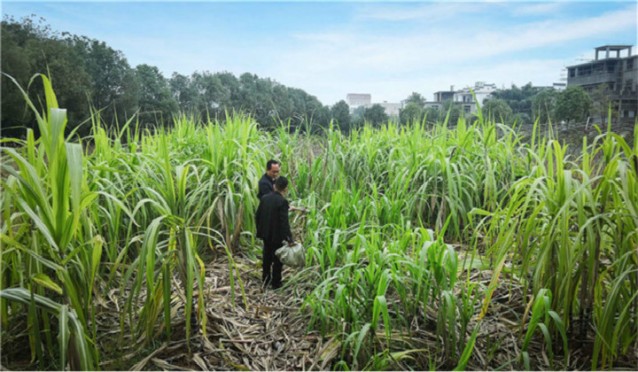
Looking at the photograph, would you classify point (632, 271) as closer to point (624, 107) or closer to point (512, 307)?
point (512, 307)

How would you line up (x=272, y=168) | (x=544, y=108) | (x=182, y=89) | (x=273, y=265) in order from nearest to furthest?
(x=273, y=265), (x=272, y=168), (x=544, y=108), (x=182, y=89)

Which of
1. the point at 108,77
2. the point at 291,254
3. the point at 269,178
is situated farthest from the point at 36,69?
the point at 291,254

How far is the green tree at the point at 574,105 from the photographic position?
16.6 feet

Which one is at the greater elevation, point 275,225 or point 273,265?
point 275,225

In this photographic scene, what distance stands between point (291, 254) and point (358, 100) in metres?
3.57

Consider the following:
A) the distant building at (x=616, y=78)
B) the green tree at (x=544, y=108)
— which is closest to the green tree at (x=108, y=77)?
the green tree at (x=544, y=108)

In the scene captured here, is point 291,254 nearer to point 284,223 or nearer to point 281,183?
point 284,223

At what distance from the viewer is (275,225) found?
6.26 feet

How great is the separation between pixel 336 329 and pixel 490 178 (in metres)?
1.37

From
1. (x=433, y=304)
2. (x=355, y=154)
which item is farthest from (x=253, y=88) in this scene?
(x=433, y=304)

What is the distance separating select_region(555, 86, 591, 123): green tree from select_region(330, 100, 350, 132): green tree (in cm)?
264

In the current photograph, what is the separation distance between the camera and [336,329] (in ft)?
4.89

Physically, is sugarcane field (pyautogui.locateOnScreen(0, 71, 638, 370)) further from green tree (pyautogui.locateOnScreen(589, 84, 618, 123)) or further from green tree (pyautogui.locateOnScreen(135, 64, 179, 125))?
green tree (pyautogui.locateOnScreen(589, 84, 618, 123))

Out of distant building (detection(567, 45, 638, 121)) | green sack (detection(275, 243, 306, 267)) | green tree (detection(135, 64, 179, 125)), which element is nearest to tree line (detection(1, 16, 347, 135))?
green tree (detection(135, 64, 179, 125))
